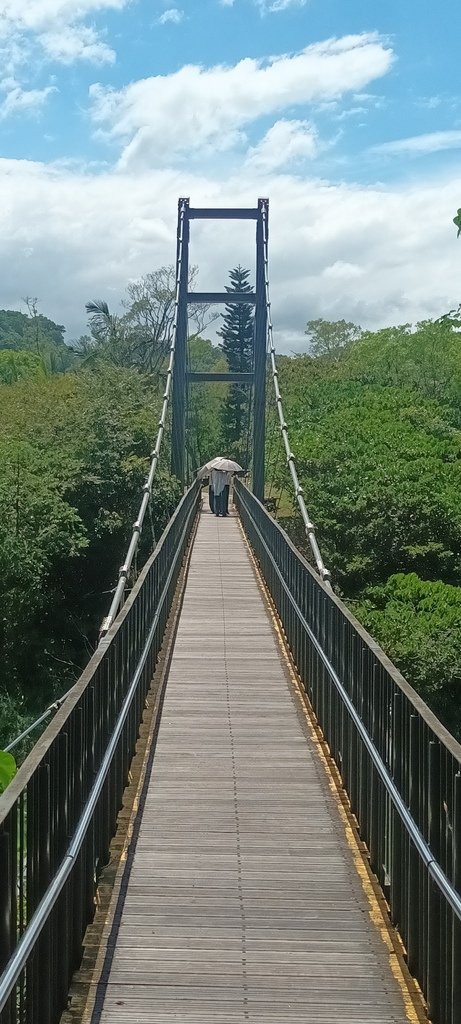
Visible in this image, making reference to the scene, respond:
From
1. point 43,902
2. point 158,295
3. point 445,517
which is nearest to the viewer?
point 43,902

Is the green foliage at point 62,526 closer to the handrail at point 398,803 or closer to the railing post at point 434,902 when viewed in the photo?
the handrail at point 398,803

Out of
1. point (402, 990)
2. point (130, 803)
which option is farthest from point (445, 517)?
point (402, 990)

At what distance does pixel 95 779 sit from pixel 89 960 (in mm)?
876

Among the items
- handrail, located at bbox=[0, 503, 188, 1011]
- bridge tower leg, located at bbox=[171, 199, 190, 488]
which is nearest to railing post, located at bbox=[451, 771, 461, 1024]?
handrail, located at bbox=[0, 503, 188, 1011]

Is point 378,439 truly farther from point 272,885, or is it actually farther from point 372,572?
point 272,885

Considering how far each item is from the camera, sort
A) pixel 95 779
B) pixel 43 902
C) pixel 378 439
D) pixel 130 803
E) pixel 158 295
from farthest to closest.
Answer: pixel 158 295 < pixel 378 439 < pixel 130 803 < pixel 95 779 < pixel 43 902

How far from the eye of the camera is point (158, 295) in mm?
58625

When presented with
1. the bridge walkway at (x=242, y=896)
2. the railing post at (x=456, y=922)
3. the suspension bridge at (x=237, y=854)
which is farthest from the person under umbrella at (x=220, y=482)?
the railing post at (x=456, y=922)

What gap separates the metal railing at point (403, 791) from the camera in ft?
12.9

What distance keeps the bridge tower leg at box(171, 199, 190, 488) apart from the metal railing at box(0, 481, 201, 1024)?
90.3 ft

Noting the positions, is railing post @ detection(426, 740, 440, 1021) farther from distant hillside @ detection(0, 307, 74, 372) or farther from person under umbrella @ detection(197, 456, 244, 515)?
distant hillside @ detection(0, 307, 74, 372)

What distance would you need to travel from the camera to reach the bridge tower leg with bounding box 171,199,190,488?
34438mm

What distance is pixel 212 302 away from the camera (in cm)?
3472

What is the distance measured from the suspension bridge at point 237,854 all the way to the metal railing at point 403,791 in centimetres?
2
